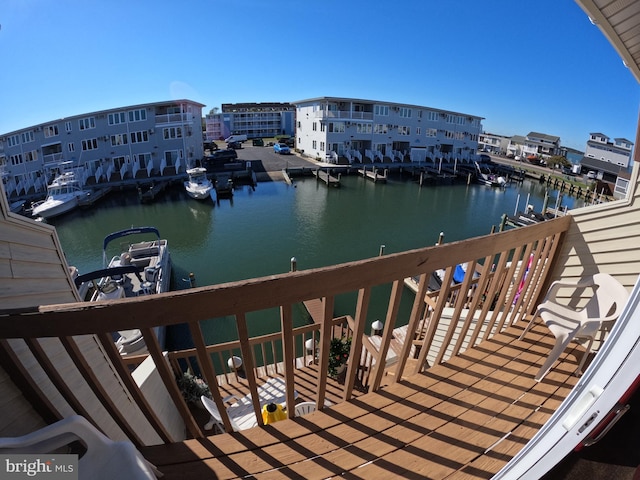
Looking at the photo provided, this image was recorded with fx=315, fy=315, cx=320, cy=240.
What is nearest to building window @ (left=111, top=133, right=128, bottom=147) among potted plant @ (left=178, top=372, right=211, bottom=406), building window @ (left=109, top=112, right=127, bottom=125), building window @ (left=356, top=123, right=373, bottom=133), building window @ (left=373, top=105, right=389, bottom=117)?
building window @ (left=109, top=112, right=127, bottom=125)

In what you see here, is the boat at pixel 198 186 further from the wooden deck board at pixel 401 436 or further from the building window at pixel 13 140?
the wooden deck board at pixel 401 436

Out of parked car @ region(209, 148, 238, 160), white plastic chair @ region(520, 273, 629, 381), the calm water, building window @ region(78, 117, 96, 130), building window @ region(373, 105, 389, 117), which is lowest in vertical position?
the calm water

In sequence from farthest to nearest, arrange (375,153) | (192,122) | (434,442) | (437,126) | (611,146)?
(611,146) → (437,126) → (375,153) → (192,122) → (434,442)

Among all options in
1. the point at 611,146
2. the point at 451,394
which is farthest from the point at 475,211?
the point at 611,146

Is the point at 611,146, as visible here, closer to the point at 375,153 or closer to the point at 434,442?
the point at 375,153

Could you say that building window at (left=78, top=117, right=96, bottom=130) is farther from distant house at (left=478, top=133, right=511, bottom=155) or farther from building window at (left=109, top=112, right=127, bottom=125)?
distant house at (left=478, top=133, right=511, bottom=155)

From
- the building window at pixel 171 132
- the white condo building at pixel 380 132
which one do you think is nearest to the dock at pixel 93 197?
the building window at pixel 171 132

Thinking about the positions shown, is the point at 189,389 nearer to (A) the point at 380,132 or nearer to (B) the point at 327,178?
(B) the point at 327,178

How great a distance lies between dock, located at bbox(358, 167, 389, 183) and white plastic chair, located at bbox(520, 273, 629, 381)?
2502cm

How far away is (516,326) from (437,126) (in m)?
35.5

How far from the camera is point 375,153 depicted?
31.6 meters

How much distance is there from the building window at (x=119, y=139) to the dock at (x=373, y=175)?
19134 millimetres

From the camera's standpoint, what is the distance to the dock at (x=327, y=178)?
82.2 ft

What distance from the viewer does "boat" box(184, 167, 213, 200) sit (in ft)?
68.5
